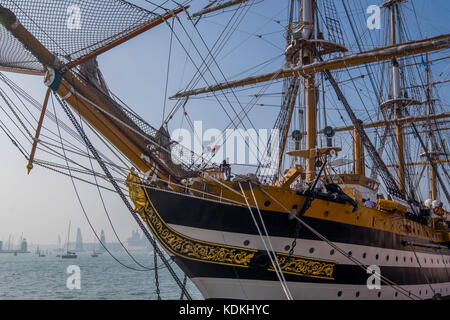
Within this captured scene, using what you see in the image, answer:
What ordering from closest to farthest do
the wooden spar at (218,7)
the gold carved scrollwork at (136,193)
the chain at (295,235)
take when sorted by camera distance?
the gold carved scrollwork at (136,193)
the chain at (295,235)
the wooden spar at (218,7)

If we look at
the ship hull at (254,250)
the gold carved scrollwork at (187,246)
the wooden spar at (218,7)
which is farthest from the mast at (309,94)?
the gold carved scrollwork at (187,246)

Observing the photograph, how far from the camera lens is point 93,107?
345 inches

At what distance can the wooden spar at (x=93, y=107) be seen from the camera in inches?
307

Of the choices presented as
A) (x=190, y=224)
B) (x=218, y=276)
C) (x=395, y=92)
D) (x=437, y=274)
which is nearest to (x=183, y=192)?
(x=190, y=224)

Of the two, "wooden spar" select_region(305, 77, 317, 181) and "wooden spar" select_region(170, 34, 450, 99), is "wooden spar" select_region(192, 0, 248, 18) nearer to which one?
"wooden spar" select_region(170, 34, 450, 99)

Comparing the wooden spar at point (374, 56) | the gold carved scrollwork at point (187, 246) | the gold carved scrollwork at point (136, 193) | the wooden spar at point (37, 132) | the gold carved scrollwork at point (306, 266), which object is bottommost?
the gold carved scrollwork at point (306, 266)

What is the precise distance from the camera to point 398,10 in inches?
1001

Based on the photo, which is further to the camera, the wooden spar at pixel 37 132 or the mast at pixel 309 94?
the mast at pixel 309 94

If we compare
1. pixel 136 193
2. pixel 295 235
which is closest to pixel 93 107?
pixel 136 193

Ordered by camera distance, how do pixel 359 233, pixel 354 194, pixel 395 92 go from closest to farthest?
1. pixel 359 233
2. pixel 354 194
3. pixel 395 92

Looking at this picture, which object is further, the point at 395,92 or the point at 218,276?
the point at 395,92

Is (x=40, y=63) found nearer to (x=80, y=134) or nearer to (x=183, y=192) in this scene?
(x=80, y=134)

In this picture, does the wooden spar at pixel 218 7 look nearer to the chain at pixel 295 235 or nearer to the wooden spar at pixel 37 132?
the wooden spar at pixel 37 132

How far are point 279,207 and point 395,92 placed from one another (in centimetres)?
1764
